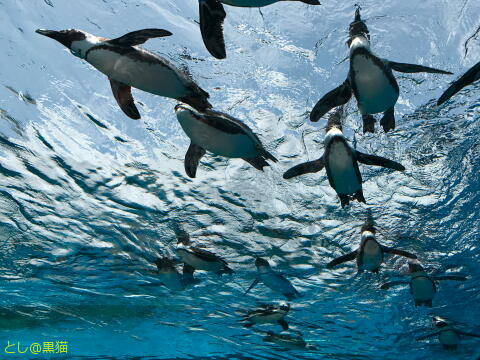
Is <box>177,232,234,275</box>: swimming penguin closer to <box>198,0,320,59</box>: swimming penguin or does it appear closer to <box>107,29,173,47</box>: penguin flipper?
<box>107,29,173,47</box>: penguin flipper

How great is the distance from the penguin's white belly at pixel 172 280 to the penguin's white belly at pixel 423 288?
26.5 feet

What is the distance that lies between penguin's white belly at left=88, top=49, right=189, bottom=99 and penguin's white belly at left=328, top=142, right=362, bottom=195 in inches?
90.9

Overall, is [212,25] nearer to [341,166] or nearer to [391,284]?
[341,166]

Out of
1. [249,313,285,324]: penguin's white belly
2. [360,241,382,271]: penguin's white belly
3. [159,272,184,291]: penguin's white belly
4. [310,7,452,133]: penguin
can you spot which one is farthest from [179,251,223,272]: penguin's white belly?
[310,7,452,133]: penguin

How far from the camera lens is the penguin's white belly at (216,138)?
15.0 feet

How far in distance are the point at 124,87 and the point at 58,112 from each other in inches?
248

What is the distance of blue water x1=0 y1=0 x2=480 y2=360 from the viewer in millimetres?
7699

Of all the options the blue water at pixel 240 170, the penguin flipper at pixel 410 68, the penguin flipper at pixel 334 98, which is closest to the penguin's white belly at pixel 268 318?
the blue water at pixel 240 170

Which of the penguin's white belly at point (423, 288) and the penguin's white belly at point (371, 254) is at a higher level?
the penguin's white belly at point (423, 288)

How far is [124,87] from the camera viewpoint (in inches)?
165

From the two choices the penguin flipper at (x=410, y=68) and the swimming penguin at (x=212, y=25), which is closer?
the swimming penguin at (x=212, y=25)

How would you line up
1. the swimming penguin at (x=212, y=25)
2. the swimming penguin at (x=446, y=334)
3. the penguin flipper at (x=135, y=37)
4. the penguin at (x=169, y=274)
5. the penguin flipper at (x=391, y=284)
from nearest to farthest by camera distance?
the swimming penguin at (x=212, y=25)
the penguin flipper at (x=135, y=37)
the penguin at (x=169, y=274)
the penguin flipper at (x=391, y=284)
the swimming penguin at (x=446, y=334)

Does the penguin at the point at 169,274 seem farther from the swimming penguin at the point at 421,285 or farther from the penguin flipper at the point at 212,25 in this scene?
the penguin flipper at the point at 212,25

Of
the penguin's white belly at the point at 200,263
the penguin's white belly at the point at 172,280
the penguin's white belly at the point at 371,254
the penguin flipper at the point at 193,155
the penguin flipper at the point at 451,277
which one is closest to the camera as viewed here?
the penguin flipper at the point at 193,155
